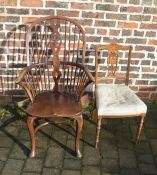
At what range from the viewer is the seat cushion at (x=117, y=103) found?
3150 millimetres

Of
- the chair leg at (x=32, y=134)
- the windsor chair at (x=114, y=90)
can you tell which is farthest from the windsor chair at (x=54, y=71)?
the windsor chair at (x=114, y=90)

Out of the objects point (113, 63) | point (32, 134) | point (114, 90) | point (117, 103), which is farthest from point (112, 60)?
point (32, 134)

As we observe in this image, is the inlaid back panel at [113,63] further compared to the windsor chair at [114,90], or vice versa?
the inlaid back panel at [113,63]

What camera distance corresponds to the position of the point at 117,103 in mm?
3229

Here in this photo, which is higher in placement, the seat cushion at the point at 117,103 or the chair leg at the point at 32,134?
the seat cushion at the point at 117,103

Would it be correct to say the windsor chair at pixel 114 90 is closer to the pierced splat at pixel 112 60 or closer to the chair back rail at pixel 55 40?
the pierced splat at pixel 112 60

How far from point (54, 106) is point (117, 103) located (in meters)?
0.68

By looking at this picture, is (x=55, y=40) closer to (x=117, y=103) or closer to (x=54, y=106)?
(x=54, y=106)

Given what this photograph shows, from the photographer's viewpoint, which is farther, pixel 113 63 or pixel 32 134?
pixel 113 63

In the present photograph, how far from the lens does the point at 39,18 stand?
3.34 metres

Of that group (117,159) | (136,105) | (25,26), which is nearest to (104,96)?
(136,105)

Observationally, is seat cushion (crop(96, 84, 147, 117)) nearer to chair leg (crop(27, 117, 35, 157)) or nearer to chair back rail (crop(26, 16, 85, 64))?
chair back rail (crop(26, 16, 85, 64))

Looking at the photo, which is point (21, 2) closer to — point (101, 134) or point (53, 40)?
point (53, 40)

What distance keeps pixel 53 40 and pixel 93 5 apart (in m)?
0.61
